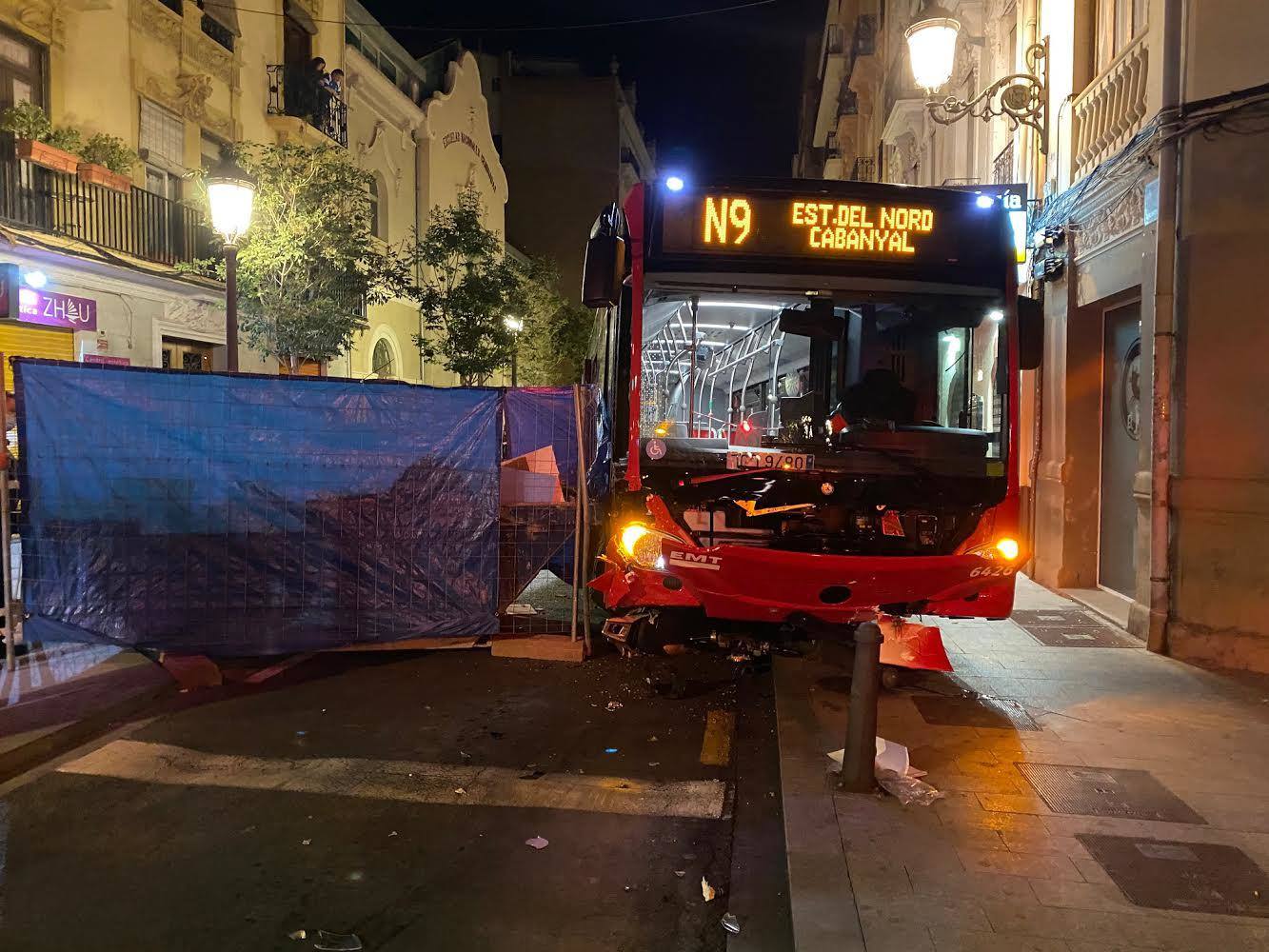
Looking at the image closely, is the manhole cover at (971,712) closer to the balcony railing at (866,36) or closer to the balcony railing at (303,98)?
the balcony railing at (303,98)

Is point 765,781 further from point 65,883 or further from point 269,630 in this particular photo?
point 269,630

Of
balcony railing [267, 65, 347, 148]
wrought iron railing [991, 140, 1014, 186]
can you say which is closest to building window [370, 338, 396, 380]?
balcony railing [267, 65, 347, 148]

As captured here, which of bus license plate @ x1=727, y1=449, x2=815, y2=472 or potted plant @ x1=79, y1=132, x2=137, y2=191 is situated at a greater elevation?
potted plant @ x1=79, y1=132, x2=137, y2=191

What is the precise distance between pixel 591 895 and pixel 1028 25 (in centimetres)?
1274

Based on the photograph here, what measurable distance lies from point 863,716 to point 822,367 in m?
2.60

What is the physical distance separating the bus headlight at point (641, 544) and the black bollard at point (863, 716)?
1.81 m

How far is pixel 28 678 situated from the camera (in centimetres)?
641

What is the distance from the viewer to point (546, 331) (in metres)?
31.4

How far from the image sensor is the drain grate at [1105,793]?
4.32 meters

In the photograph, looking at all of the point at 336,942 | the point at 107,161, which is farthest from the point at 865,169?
the point at 336,942

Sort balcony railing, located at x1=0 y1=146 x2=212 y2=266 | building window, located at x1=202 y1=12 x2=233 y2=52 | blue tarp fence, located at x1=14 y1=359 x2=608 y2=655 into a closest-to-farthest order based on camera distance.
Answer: blue tarp fence, located at x1=14 y1=359 x2=608 y2=655 < balcony railing, located at x1=0 y1=146 x2=212 y2=266 < building window, located at x1=202 y1=12 x2=233 y2=52

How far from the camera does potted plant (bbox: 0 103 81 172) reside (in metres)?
13.0

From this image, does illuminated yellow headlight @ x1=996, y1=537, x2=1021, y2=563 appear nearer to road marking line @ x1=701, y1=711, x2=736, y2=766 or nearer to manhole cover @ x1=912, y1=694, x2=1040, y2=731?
manhole cover @ x1=912, y1=694, x2=1040, y2=731

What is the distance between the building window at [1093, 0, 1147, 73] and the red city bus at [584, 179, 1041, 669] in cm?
405
